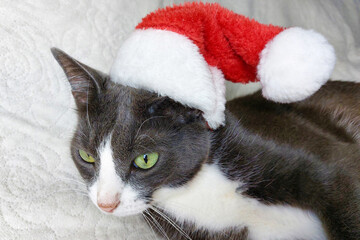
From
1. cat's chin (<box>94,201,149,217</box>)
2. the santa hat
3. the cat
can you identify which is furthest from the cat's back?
cat's chin (<box>94,201,149,217</box>)

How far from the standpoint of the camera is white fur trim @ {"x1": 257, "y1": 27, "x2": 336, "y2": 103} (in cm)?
75

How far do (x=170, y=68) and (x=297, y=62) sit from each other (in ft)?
0.93

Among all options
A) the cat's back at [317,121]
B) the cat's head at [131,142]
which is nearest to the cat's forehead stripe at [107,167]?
the cat's head at [131,142]

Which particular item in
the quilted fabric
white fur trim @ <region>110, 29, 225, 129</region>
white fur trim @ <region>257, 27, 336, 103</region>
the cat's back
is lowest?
the quilted fabric

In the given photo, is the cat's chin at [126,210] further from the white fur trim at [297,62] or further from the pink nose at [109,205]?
the white fur trim at [297,62]

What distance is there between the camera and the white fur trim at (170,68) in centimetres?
71

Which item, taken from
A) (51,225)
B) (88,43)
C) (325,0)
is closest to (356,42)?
(325,0)

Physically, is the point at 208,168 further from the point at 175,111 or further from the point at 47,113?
the point at 47,113

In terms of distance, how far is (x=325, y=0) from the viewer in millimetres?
1894

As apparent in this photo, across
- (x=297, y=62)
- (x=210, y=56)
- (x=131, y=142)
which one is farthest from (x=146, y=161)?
(x=297, y=62)

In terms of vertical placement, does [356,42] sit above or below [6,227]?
above

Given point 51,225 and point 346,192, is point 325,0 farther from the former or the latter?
point 51,225

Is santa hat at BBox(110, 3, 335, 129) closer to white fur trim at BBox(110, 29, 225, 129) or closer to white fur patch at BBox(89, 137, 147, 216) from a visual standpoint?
white fur trim at BBox(110, 29, 225, 129)

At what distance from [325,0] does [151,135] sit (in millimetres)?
1551
